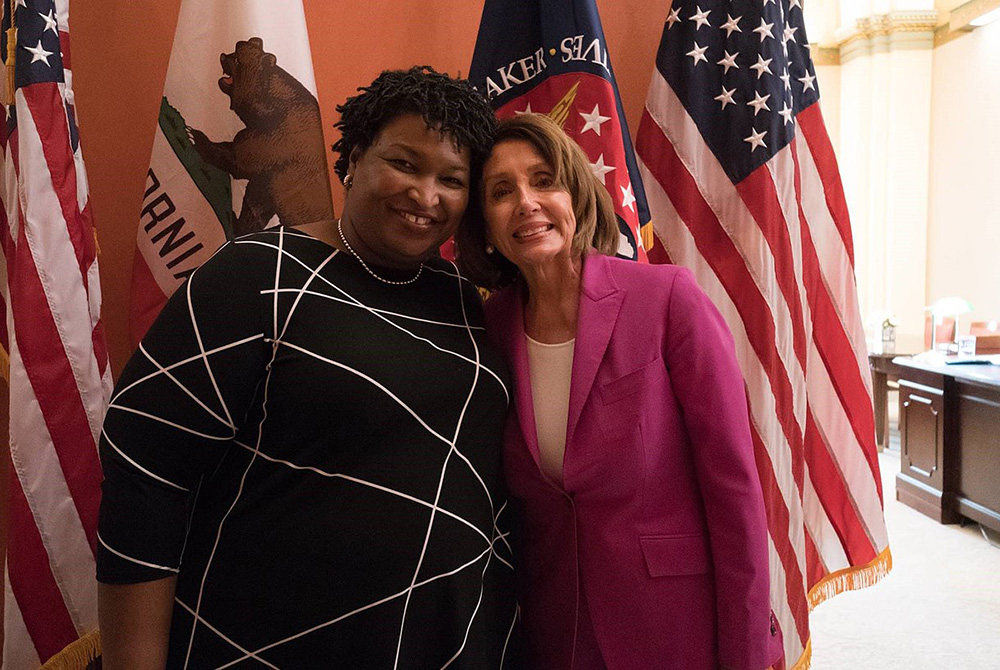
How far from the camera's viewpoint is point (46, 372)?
176cm

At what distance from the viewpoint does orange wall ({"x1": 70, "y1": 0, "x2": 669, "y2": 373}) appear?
2.21 metres

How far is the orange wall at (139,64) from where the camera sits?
221 cm


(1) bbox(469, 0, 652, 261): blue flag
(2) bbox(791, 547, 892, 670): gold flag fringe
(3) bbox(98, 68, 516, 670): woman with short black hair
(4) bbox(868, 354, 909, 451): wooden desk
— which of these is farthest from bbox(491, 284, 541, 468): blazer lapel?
(4) bbox(868, 354, 909, 451): wooden desk

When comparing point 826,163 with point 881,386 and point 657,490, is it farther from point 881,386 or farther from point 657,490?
point 881,386

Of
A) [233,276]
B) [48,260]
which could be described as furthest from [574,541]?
[48,260]

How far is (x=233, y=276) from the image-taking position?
1.21 metres

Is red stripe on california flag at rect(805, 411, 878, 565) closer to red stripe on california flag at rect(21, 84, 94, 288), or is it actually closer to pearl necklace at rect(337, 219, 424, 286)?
pearl necklace at rect(337, 219, 424, 286)

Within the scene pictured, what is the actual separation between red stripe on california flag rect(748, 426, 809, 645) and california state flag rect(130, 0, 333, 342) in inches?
53.3

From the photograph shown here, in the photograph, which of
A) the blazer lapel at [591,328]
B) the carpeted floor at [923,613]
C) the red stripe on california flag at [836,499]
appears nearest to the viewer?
the blazer lapel at [591,328]

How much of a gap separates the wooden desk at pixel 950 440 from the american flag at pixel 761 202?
120 inches

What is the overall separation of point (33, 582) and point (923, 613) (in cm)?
394

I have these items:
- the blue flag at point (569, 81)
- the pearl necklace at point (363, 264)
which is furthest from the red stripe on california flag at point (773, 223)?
the pearl necklace at point (363, 264)

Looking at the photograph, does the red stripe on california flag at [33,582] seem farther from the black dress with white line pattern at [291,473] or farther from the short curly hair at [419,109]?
the short curly hair at [419,109]

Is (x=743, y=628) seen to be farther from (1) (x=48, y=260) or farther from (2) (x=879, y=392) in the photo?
(2) (x=879, y=392)
